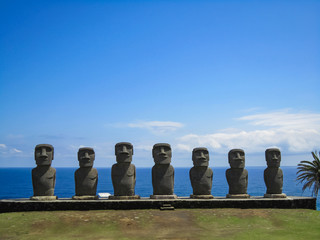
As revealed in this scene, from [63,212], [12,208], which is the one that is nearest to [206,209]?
[63,212]

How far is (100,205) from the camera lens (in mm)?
15750

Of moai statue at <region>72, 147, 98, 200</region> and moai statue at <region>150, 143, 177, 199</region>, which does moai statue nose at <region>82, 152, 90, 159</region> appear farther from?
moai statue at <region>150, 143, 177, 199</region>

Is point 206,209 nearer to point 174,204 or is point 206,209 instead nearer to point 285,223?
point 174,204

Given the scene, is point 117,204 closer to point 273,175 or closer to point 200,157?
point 200,157

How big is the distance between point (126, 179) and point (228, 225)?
18.6 feet

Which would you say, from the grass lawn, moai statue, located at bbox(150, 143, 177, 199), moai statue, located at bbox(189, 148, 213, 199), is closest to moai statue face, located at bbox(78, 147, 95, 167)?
the grass lawn

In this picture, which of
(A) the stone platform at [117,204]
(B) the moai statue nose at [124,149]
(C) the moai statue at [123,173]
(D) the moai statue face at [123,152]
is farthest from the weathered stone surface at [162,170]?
(B) the moai statue nose at [124,149]

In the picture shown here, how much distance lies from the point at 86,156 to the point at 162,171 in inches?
149

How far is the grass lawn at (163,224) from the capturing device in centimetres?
1184

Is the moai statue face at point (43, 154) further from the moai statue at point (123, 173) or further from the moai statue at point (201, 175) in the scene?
the moai statue at point (201, 175)

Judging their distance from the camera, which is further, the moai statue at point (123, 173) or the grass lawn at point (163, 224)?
the moai statue at point (123, 173)

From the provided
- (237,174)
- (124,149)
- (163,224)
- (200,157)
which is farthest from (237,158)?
(163,224)

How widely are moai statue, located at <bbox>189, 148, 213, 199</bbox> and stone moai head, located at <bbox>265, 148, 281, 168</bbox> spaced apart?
3.35 metres

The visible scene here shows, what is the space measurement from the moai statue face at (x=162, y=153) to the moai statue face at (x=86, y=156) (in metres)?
3.06
